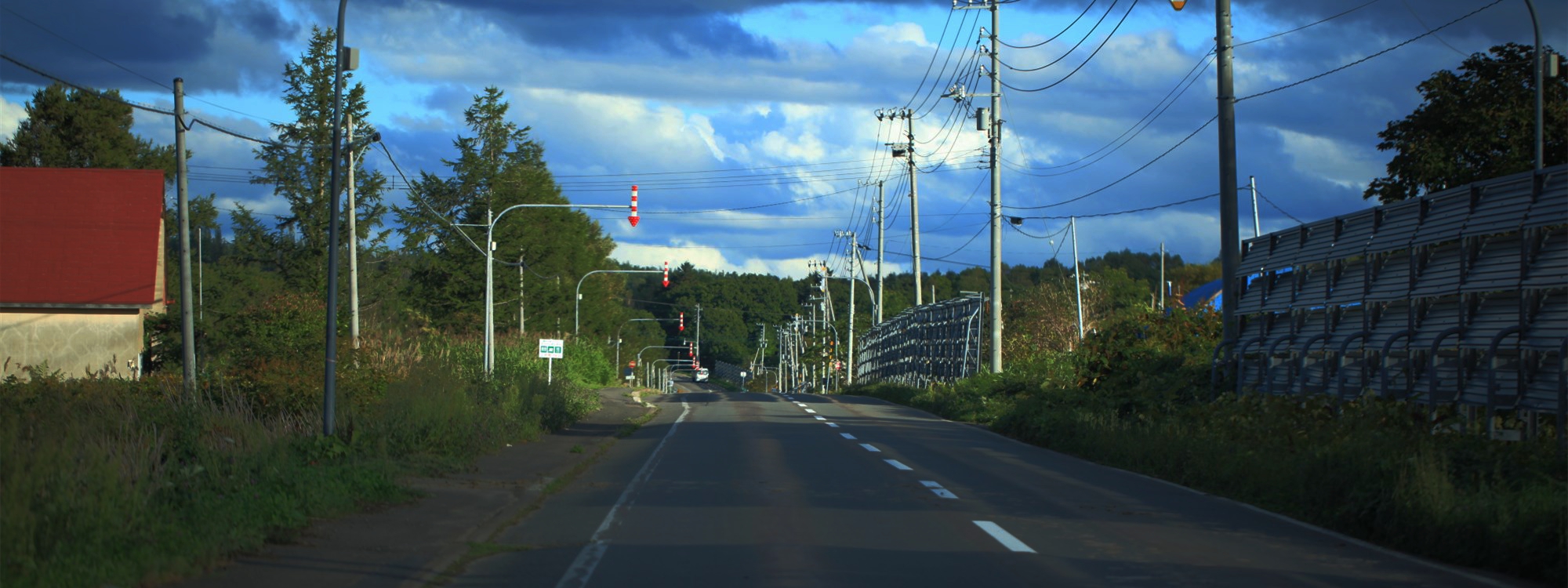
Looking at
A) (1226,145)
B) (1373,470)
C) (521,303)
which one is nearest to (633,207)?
(1226,145)

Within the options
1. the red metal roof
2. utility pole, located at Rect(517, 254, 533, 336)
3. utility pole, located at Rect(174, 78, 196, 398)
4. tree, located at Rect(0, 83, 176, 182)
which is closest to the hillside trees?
utility pole, located at Rect(517, 254, 533, 336)

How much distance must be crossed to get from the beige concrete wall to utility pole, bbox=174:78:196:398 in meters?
12.2

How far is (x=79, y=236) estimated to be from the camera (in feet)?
110

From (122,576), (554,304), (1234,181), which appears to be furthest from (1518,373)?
(554,304)

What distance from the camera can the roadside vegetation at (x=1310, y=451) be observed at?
8.42m

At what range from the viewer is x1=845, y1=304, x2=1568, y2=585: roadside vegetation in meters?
8.42

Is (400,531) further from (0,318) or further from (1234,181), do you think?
(0,318)

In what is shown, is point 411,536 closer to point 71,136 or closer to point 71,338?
point 71,338

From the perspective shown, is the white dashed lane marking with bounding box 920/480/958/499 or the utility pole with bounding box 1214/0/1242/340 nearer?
the white dashed lane marking with bounding box 920/480/958/499

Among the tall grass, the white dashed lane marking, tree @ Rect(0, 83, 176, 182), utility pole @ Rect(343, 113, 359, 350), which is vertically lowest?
the white dashed lane marking

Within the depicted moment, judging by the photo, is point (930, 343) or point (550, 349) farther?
point (930, 343)

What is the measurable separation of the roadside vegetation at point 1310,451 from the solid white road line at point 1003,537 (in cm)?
306

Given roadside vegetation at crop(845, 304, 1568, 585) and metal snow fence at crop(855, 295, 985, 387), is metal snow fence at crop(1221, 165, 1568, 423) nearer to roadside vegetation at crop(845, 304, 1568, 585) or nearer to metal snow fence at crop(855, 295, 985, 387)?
roadside vegetation at crop(845, 304, 1568, 585)

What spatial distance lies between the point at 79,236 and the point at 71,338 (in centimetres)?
317
